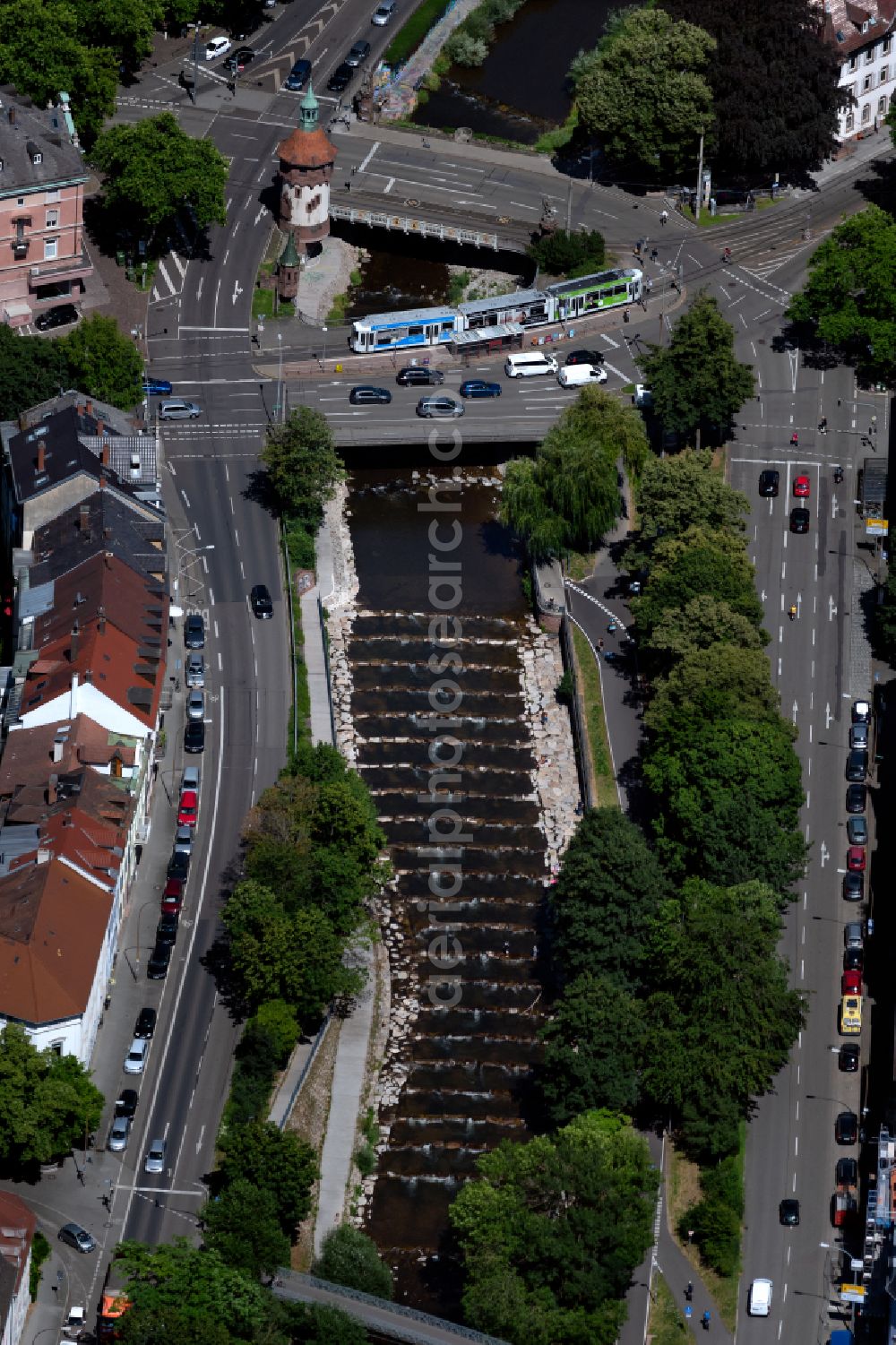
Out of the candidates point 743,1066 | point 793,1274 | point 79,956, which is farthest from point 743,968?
point 79,956

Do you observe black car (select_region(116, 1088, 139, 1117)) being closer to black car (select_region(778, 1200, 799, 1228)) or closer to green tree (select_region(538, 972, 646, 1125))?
green tree (select_region(538, 972, 646, 1125))

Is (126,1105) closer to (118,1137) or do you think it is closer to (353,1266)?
(118,1137)

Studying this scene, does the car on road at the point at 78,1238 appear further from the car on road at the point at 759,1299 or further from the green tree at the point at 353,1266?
the car on road at the point at 759,1299

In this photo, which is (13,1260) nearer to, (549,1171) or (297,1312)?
(297,1312)

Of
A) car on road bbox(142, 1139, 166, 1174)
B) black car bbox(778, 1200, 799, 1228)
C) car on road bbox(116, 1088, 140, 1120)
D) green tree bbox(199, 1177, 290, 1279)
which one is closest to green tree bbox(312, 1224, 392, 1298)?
green tree bbox(199, 1177, 290, 1279)

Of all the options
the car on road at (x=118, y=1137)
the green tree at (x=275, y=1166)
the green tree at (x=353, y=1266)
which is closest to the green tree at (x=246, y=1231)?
the green tree at (x=275, y=1166)
